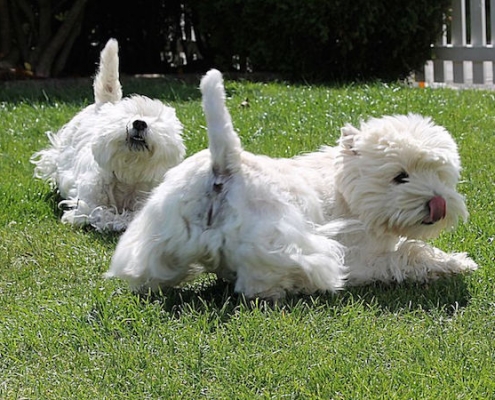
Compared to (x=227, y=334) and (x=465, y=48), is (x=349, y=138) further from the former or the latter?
(x=465, y=48)

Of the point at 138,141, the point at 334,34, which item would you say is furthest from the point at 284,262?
the point at 334,34

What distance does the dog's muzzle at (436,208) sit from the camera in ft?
13.0

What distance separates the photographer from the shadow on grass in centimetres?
377

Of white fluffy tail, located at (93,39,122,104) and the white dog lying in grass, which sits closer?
the white dog lying in grass

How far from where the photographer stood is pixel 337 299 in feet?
12.7

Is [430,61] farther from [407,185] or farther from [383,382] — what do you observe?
[383,382]

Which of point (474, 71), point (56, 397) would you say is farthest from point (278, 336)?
point (474, 71)

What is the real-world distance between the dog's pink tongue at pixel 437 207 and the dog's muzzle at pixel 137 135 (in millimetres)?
1981

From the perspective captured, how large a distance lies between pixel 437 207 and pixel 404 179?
19cm

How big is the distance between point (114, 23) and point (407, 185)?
31.2 feet

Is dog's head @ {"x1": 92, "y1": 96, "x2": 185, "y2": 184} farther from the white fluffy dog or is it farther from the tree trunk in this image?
the tree trunk

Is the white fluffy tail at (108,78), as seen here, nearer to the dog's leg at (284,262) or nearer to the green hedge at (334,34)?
the dog's leg at (284,262)

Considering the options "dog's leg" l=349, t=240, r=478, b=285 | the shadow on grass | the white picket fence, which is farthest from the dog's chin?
the white picket fence

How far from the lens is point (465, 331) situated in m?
3.51
